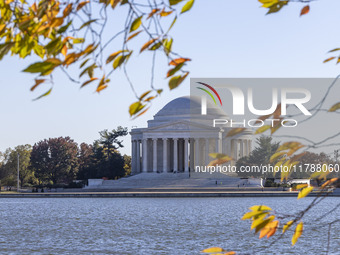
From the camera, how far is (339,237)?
3744 centimetres

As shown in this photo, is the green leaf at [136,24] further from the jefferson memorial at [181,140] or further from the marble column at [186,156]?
the marble column at [186,156]

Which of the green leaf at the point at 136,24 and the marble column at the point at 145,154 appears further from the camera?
the marble column at the point at 145,154

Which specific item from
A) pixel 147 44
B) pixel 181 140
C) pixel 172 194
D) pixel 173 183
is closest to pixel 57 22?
pixel 147 44

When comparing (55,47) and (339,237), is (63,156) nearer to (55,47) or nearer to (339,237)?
(339,237)

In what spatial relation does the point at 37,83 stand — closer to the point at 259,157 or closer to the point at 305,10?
the point at 305,10

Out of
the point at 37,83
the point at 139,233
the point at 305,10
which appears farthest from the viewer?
the point at 139,233

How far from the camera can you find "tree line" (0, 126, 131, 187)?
401 feet

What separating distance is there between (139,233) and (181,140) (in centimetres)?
8559

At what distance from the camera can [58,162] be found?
127 metres

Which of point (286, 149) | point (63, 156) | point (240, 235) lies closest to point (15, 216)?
point (240, 235)

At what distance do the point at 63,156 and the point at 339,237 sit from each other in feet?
306

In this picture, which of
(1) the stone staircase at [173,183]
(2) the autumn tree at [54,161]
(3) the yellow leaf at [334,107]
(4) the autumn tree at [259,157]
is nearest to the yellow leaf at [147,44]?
(3) the yellow leaf at [334,107]

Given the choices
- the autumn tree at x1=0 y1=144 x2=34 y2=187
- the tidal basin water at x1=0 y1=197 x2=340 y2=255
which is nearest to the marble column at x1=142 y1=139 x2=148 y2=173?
the autumn tree at x1=0 y1=144 x2=34 y2=187

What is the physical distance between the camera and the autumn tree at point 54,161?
124938 millimetres
